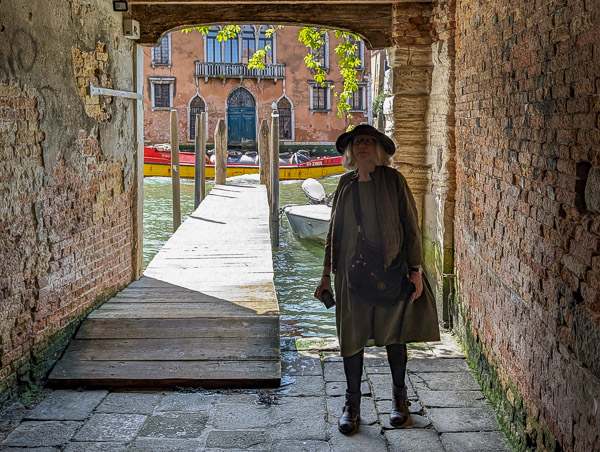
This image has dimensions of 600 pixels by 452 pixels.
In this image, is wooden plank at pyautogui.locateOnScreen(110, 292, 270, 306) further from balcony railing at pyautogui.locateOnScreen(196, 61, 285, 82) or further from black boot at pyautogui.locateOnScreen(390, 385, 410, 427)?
balcony railing at pyautogui.locateOnScreen(196, 61, 285, 82)

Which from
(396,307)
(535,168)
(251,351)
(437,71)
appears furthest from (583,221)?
(437,71)

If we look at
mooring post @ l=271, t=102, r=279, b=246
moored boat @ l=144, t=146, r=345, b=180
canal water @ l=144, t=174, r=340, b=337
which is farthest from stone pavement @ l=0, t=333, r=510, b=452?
moored boat @ l=144, t=146, r=345, b=180

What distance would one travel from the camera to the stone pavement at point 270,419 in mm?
3967

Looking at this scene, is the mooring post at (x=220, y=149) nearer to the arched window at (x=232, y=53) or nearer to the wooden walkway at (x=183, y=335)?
the wooden walkway at (x=183, y=335)

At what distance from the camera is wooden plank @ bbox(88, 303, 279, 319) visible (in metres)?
5.75

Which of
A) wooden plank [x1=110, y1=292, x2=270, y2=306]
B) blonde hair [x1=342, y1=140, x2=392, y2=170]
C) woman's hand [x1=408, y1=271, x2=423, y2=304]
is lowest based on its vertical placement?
wooden plank [x1=110, y1=292, x2=270, y2=306]

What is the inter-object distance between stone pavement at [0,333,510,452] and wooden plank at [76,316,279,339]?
1.57 ft

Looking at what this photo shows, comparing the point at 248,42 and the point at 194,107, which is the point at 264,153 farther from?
the point at 248,42

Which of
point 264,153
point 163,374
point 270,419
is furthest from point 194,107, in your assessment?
point 270,419

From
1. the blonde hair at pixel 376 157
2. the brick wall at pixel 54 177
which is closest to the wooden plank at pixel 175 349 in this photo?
the brick wall at pixel 54 177

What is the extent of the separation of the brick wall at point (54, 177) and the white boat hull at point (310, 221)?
827 centimetres

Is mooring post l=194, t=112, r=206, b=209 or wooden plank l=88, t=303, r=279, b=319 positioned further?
mooring post l=194, t=112, r=206, b=209

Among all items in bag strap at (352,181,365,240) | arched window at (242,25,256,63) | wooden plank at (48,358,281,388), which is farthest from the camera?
arched window at (242,25,256,63)

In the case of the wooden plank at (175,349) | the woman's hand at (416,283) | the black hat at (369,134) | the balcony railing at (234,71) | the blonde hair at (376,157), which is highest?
the balcony railing at (234,71)
